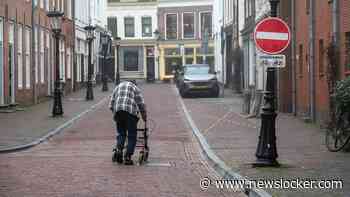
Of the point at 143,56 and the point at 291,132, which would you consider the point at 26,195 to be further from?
the point at 143,56

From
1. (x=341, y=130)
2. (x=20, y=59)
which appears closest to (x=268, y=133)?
(x=341, y=130)

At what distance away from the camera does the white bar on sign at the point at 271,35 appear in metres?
13.3

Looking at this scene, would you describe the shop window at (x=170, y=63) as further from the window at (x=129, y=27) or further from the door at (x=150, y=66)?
the window at (x=129, y=27)

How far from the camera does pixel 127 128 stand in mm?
14766

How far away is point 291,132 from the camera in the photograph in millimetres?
20703

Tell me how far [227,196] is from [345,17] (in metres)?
9.53

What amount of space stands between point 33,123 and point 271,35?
43.0ft

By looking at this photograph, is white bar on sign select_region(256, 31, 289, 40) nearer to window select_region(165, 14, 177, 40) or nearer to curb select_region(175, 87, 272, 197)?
curb select_region(175, 87, 272, 197)

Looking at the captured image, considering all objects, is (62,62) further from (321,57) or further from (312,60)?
(321,57)

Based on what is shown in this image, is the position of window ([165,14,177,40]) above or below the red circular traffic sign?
above

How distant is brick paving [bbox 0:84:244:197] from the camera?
11.3 metres

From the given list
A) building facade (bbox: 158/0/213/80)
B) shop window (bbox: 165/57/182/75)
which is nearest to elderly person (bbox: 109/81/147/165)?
building facade (bbox: 158/0/213/80)

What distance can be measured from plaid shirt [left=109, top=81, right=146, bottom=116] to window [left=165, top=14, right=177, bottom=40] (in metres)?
59.7

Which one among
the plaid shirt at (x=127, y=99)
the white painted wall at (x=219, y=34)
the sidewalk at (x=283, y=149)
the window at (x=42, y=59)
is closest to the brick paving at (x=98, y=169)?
the sidewalk at (x=283, y=149)
